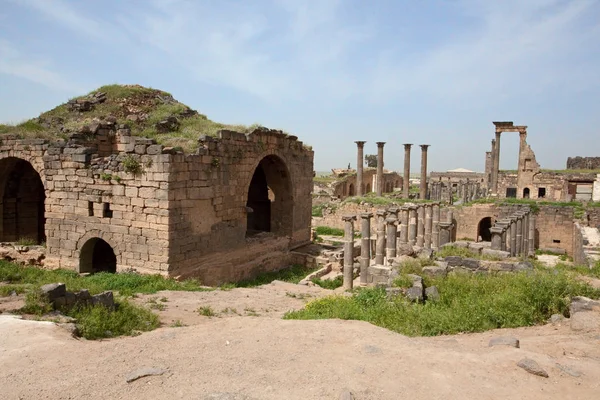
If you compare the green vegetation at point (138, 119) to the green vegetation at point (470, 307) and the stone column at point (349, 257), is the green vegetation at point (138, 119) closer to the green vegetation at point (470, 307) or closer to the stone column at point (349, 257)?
the stone column at point (349, 257)

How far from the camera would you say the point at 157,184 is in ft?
35.8

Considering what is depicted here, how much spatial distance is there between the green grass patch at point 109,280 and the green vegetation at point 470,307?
154 inches

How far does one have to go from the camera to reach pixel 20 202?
14.8 metres

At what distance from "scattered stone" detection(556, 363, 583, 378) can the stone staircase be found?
8.12 meters

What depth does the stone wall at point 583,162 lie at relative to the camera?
41.9 m

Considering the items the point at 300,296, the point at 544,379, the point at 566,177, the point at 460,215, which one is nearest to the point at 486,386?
the point at 544,379

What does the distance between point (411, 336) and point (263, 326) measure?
7.23 ft

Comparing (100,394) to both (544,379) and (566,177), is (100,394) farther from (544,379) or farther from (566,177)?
(566,177)

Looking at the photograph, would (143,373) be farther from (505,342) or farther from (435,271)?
(435,271)

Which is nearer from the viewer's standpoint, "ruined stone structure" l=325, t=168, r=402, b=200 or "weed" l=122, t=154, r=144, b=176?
"weed" l=122, t=154, r=144, b=176

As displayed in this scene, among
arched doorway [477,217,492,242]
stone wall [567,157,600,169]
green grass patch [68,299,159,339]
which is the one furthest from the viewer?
stone wall [567,157,600,169]

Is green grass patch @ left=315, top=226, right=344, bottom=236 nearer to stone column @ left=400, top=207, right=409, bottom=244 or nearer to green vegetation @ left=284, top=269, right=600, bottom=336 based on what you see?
stone column @ left=400, top=207, right=409, bottom=244

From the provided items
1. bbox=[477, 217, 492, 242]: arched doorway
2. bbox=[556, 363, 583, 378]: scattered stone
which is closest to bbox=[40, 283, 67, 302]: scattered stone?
bbox=[556, 363, 583, 378]: scattered stone

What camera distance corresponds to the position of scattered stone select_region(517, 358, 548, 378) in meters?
4.35
